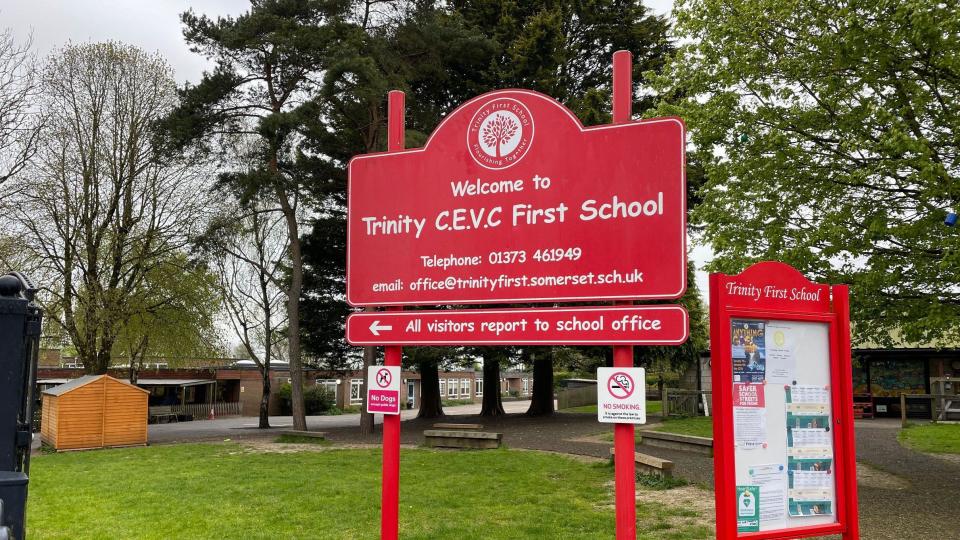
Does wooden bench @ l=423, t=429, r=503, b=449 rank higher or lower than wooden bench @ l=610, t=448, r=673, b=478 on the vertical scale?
lower

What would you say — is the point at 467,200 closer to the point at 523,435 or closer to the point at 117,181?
the point at 523,435

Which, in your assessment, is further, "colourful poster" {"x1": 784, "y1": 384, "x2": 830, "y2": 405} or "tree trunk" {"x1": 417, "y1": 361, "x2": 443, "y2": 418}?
"tree trunk" {"x1": 417, "y1": 361, "x2": 443, "y2": 418}

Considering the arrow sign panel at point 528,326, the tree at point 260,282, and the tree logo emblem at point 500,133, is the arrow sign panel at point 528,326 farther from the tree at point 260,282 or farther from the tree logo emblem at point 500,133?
the tree at point 260,282

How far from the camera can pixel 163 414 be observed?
136 feet

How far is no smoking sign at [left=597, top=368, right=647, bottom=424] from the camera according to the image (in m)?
5.54

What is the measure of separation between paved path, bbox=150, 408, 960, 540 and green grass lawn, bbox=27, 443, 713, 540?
2.00 meters

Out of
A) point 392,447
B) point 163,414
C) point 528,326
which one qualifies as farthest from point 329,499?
point 163,414

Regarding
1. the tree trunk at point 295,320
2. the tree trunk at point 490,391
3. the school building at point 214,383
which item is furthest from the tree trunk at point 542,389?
the school building at point 214,383

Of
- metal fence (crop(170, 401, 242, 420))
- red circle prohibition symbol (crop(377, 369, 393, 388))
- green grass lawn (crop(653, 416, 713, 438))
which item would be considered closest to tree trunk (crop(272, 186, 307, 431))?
green grass lawn (crop(653, 416, 713, 438))

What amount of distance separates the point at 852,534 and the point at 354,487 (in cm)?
833

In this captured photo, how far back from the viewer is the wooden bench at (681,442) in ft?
48.0

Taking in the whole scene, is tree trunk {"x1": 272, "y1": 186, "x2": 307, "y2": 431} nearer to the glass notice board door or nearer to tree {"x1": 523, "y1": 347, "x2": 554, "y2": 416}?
tree {"x1": 523, "y1": 347, "x2": 554, "y2": 416}

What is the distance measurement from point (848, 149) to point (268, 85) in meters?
19.4

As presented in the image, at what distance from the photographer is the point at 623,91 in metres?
6.05
